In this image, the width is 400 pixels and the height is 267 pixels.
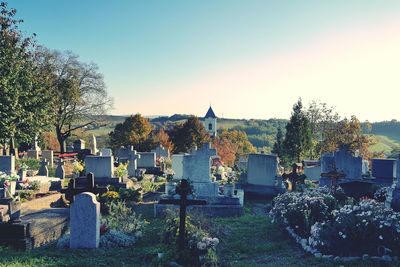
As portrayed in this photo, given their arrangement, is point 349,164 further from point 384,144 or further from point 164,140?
point 384,144

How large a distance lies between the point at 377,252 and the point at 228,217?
6.20 meters

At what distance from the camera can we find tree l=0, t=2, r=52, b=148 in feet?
77.4

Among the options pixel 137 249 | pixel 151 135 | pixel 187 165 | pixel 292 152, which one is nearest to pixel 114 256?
pixel 137 249

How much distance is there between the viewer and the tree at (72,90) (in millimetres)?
37781

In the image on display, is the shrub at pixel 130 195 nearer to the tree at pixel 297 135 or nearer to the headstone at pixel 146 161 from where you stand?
the headstone at pixel 146 161

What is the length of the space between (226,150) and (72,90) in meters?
18.1

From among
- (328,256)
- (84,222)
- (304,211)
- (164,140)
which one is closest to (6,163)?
(84,222)

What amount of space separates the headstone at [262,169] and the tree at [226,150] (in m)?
22.1

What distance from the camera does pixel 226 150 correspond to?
148 ft

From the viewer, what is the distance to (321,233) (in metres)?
8.47

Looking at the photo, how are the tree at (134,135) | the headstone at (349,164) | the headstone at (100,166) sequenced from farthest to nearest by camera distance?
the tree at (134,135) < the headstone at (100,166) < the headstone at (349,164)

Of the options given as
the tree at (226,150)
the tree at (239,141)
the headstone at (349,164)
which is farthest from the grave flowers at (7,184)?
the tree at (239,141)

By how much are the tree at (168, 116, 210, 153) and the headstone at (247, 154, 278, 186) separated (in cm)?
2441

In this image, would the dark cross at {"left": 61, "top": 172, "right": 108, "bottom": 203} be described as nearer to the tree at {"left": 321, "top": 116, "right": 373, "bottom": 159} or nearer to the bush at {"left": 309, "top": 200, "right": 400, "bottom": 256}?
the bush at {"left": 309, "top": 200, "right": 400, "bottom": 256}
